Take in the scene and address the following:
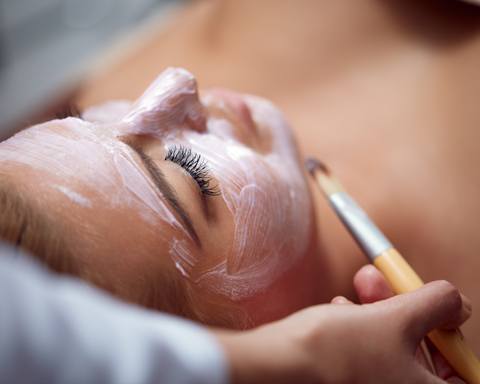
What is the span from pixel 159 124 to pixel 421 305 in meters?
0.46

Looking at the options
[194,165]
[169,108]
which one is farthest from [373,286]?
[169,108]

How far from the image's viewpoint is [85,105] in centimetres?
120

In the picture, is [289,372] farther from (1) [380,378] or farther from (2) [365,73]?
(2) [365,73]

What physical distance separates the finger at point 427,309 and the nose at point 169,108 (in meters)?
0.42

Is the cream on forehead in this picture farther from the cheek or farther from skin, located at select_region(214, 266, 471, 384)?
skin, located at select_region(214, 266, 471, 384)

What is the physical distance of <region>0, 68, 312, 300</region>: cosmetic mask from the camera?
459 mm

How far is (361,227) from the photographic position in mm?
612

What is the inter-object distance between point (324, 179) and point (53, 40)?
136cm

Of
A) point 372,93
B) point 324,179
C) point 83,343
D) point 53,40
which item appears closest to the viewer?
point 83,343

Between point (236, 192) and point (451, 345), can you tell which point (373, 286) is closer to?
point (451, 345)

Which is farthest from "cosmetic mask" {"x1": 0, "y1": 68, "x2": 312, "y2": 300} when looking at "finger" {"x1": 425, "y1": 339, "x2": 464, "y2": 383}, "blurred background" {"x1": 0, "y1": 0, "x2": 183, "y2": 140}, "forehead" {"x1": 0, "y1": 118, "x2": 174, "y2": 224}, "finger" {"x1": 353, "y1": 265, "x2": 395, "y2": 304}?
"blurred background" {"x1": 0, "y1": 0, "x2": 183, "y2": 140}

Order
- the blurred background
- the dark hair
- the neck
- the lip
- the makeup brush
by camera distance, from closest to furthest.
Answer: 1. the dark hair
2. the makeup brush
3. the lip
4. the neck
5. the blurred background

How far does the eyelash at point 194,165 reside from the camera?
53cm

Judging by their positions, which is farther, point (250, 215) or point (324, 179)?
point (324, 179)
